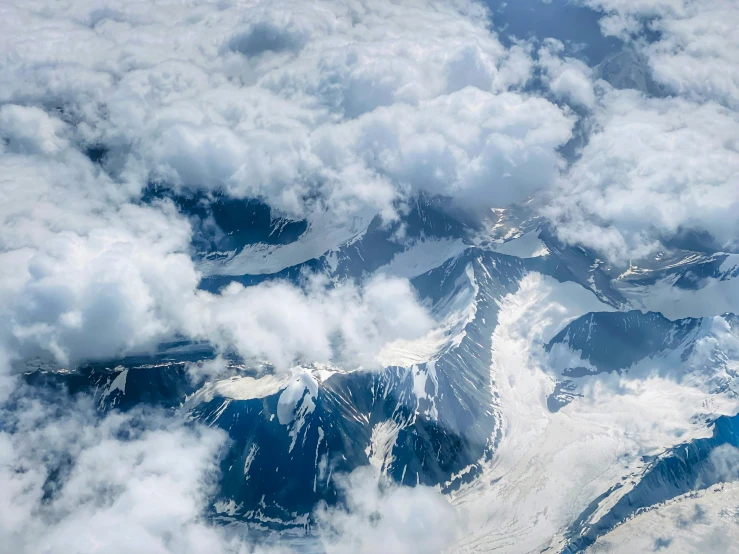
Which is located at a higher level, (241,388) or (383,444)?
(241,388)

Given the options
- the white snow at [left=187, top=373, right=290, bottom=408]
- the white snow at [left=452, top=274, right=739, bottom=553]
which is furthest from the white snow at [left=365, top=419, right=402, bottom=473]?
the white snow at [left=187, top=373, right=290, bottom=408]

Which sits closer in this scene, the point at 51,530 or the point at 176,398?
the point at 51,530

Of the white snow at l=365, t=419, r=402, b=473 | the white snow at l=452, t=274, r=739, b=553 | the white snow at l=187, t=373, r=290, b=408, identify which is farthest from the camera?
the white snow at l=187, t=373, r=290, b=408

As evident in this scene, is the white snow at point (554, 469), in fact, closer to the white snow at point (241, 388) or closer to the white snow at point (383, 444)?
the white snow at point (383, 444)

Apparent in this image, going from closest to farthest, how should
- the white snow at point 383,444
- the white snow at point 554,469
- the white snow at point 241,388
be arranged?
the white snow at point 554,469, the white snow at point 383,444, the white snow at point 241,388

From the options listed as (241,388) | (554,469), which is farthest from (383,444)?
(554,469)

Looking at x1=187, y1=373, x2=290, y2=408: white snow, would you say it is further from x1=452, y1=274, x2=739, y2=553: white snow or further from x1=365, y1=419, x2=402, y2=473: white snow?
x1=452, y1=274, x2=739, y2=553: white snow

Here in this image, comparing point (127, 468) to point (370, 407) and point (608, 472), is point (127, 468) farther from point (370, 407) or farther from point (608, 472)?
point (608, 472)

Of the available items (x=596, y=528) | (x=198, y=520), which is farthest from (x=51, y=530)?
(x=596, y=528)

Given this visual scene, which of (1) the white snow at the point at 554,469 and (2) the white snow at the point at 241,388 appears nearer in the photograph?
(1) the white snow at the point at 554,469

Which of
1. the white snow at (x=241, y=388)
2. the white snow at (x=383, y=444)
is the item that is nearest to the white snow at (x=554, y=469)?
the white snow at (x=383, y=444)

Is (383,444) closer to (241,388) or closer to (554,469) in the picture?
(241,388)
